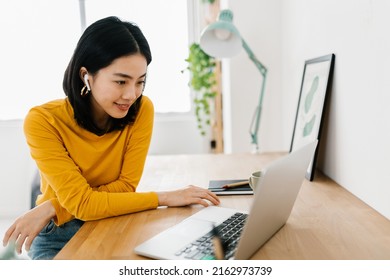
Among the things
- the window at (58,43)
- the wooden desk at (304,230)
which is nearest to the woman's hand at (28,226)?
the wooden desk at (304,230)

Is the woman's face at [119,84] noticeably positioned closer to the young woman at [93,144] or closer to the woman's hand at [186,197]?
the young woman at [93,144]

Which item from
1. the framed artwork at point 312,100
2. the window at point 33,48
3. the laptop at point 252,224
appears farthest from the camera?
the window at point 33,48

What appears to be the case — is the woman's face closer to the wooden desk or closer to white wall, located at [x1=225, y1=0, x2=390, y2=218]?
the wooden desk

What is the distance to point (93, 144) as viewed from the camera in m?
1.12

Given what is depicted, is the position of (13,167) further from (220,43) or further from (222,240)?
(222,240)

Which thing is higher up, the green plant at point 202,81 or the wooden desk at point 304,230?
the green plant at point 202,81

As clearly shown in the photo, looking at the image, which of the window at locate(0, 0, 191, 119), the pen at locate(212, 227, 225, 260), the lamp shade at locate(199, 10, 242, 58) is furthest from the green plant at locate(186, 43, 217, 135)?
the pen at locate(212, 227, 225, 260)

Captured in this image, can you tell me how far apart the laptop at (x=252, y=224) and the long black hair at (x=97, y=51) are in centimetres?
45

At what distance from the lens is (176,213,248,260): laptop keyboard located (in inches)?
26.8

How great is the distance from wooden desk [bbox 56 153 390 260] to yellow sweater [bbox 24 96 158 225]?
5 centimetres

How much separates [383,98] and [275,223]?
15.4 inches

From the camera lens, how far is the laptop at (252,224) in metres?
0.62

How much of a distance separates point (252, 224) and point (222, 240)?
5.1 inches
